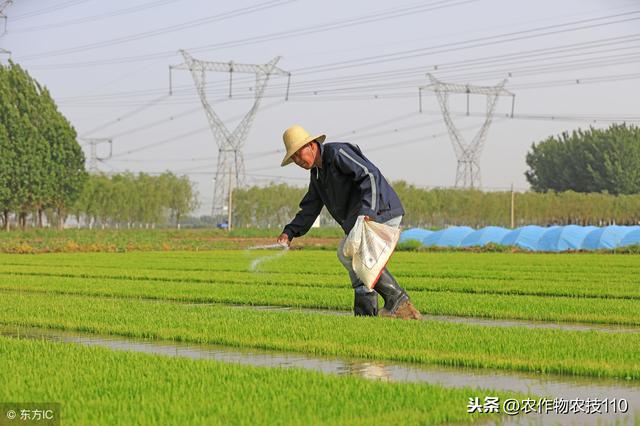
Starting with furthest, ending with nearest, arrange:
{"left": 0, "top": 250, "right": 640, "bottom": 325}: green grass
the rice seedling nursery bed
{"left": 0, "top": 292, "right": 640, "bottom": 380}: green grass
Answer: {"left": 0, "top": 250, "right": 640, "bottom": 325}: green grass < {"left": 0, "top": 292, "right": 640, "bottom": 380}: green grass < the rice seedling nursery bed

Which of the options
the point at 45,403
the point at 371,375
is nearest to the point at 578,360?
the point at 371,375

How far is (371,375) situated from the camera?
21.0 feet

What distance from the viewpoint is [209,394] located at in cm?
550

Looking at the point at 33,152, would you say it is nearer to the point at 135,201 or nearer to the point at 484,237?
the point at 135,201

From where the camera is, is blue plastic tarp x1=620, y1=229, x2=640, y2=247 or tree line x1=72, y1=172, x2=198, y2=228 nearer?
blue plastic tarp x1=620, y1=229, x2=640, y2=247

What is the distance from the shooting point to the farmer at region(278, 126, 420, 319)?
358 inches

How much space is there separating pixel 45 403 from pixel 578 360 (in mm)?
3513

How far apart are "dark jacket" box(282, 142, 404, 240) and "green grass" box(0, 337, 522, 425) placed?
2873mm

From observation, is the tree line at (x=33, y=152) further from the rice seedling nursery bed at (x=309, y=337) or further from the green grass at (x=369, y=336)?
the green grass at (x=369, y=336)

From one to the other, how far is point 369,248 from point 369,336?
1215mm

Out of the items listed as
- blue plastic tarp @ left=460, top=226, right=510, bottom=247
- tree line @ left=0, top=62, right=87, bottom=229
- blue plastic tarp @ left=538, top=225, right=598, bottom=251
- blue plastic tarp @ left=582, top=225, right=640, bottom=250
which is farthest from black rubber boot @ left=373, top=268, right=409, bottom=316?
tree line @ left=0, top=62, right=87, bottom=229

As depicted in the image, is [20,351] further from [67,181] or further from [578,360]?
[67,181]

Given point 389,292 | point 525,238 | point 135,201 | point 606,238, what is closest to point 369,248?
point 389,292

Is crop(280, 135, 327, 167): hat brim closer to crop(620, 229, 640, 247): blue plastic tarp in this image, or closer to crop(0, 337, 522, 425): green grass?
crop(0, 337, 522, 425): green grass
